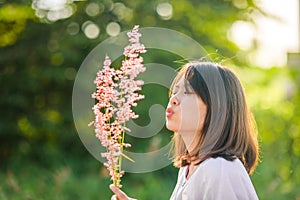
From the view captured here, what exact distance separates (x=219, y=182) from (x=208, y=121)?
0.64 ft

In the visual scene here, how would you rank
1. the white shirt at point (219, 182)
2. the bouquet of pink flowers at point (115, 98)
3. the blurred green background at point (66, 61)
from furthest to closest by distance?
the blurred green background at point (66, 61) < the bouquet of pink flowers at point (115, 98) < the white shirt at point (219, 182)

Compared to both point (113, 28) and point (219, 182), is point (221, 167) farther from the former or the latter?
point (113, 28)

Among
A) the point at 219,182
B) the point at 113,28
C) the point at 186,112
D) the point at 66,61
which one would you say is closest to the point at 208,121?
Answer: the point at 186,112

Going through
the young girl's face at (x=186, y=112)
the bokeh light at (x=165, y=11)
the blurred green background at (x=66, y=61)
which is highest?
the young girl's face at (x=186, y=112)

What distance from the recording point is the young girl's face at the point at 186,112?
1.87 m

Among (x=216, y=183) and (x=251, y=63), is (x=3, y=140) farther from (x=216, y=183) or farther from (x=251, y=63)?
(x=216, y=183)

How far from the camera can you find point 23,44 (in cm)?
546

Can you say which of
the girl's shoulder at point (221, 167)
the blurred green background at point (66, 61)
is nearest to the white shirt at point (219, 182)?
the girl's shoulder at point (221, 167)

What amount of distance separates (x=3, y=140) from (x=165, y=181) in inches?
58.1

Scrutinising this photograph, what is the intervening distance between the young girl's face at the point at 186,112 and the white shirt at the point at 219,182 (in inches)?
4.7

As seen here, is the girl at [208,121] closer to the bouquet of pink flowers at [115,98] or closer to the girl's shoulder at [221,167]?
the girl's shoulder at [221,167]

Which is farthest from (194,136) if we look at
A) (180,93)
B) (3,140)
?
(3,140)

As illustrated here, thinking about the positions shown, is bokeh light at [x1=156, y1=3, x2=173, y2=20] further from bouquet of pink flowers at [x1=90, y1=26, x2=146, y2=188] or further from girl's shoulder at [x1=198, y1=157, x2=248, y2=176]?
girl's shoulder at [x1=198, y1=157, x2=248, y2=176]

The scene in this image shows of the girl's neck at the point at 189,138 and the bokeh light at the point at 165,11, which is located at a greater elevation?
the girl's neck at the point at 189,138
